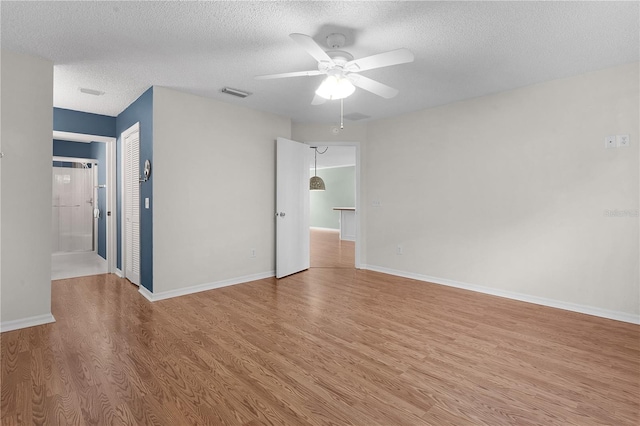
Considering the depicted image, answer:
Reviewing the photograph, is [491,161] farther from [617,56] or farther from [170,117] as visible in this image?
[170,117]

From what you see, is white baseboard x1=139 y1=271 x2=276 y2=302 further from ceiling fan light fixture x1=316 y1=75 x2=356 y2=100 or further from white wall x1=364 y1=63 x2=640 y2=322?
ceiling fan light fixture x1=316 y1=75 x2=356 y2=100

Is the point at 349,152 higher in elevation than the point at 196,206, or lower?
higher

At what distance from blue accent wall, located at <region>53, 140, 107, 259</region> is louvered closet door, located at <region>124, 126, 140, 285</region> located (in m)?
1.96

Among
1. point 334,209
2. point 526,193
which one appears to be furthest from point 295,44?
point 334,209

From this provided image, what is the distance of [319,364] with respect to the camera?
224cm

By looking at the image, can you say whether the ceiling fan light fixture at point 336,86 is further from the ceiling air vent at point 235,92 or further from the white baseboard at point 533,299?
the white baseboard at point 533,299

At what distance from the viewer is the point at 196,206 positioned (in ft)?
13.3

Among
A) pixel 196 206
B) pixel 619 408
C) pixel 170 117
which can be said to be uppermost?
pixel 170 117

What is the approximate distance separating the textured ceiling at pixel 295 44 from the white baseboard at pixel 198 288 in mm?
2383

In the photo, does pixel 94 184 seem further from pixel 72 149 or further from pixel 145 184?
pixel 145 184

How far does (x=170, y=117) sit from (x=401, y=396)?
3678 mm

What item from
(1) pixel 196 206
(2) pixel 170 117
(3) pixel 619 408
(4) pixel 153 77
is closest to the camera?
(3) pixel 619 408

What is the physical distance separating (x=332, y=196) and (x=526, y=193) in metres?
8.62

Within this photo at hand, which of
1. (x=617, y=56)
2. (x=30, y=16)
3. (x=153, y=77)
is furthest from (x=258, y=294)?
(x=617, y=56)
